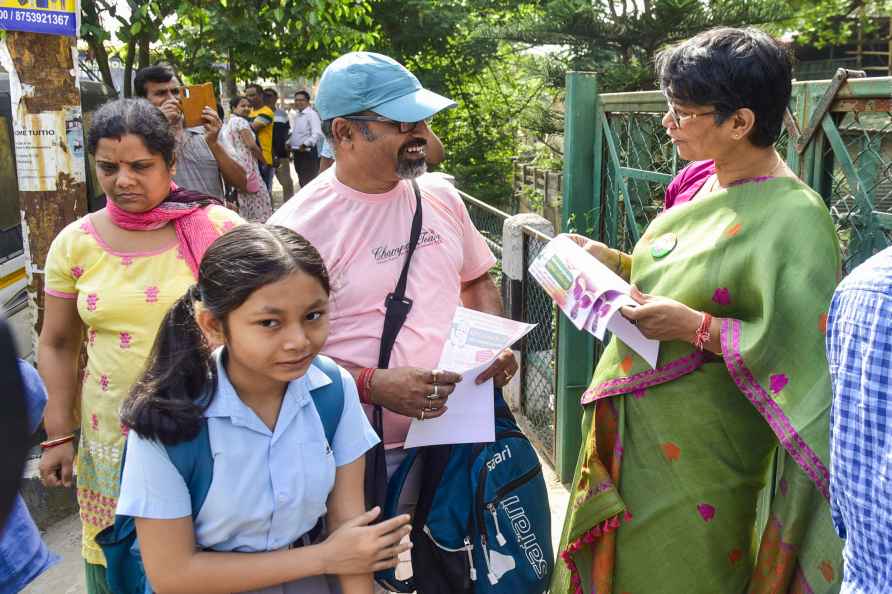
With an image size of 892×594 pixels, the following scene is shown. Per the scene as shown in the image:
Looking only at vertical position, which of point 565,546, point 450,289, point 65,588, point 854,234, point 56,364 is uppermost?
point 854,234

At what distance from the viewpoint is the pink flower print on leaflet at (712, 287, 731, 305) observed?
199cm

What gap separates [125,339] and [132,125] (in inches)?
23.8

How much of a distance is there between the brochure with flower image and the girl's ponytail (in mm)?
865

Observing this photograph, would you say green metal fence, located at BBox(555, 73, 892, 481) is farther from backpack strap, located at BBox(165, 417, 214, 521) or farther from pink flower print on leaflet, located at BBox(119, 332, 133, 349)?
pink flower print on leaflet, located at BBox(119, 332, 133, 349)

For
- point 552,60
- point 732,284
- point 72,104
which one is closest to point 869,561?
point 732,284

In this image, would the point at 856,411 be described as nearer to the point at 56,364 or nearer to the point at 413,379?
the point at 413,379

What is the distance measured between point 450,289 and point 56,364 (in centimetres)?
116

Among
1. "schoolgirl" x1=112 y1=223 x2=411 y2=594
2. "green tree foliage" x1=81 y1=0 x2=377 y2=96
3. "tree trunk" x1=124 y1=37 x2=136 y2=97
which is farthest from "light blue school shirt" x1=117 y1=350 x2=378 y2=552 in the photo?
"tree trunk" x1=124 y1=37 x2=136 y2=97

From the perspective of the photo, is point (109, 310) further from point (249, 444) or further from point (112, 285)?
point (249, 444)

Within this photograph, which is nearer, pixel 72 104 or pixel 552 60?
pixel 72 104

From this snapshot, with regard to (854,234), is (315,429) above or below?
below

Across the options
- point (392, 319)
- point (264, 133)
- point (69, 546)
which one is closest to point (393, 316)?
point (392, 319)

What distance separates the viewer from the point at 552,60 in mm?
10977

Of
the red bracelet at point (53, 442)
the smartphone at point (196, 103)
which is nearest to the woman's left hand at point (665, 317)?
the red bracelet at point (53, 442)
